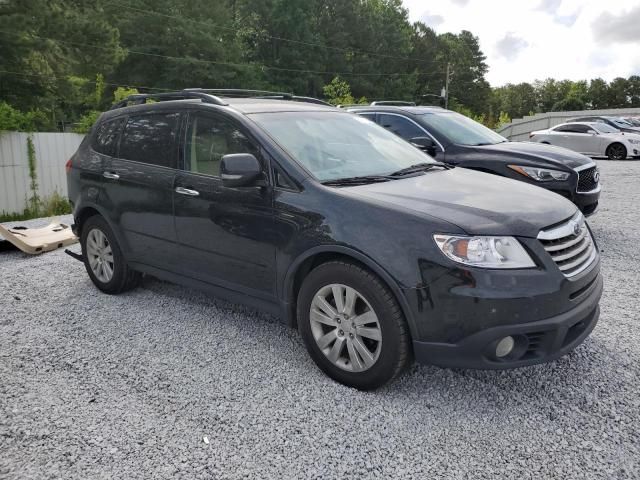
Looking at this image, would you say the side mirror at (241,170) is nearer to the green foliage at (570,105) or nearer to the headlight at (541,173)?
the headlight at (541,173)

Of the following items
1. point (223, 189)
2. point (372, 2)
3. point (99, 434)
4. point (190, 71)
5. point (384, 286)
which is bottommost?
point (99, 434)

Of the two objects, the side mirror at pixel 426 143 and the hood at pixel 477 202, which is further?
the side mirror at pixel 426 143

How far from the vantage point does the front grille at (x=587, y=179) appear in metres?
6.76

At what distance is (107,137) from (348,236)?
10.1 ft

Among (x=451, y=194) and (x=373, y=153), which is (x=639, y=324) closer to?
(x=451, y=194)

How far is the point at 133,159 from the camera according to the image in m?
4.66

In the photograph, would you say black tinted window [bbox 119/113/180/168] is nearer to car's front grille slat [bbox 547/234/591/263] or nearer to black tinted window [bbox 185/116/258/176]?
black tinted window [bbox 185/116/258/176]

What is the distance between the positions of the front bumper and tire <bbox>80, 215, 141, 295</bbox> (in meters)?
3.13

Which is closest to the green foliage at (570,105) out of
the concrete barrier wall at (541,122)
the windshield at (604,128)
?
the concrete barrier wall at (541,122)

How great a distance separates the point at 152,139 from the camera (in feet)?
14.8

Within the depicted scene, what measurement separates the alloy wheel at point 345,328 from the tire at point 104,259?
241cm

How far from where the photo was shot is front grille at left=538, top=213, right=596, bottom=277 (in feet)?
9.76

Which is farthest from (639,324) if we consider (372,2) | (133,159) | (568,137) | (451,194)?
(372,2)

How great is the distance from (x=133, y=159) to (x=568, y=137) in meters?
19.9
